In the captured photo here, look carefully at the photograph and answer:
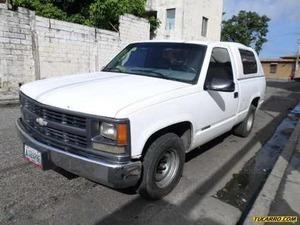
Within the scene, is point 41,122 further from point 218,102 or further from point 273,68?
point 273,68

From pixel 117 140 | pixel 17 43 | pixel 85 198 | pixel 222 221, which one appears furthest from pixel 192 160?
pixel 17 43

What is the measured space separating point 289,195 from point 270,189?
0.24 meters

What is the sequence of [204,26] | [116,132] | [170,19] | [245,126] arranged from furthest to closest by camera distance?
[204,26] → [170,19] → [245,126] → [116,132]

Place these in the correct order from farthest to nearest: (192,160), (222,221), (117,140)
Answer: (192,160)
(222,221)
(117,140)

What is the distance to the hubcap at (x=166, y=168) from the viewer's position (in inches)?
149

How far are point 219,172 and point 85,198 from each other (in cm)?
217

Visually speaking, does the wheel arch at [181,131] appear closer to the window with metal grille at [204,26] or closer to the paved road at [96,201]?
the paved road at [96,201]

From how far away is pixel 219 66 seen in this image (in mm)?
4887

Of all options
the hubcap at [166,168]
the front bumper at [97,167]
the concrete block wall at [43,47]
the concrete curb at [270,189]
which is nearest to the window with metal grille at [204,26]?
the concrete block wall at [43,47]

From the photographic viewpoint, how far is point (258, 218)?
137 inches

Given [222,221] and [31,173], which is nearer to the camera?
[222,221]

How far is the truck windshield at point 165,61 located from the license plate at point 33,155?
5.87 ft

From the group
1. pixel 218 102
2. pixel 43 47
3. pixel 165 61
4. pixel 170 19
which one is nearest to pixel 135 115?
pixel 165 61

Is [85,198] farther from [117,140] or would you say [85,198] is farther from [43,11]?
[43,11]
